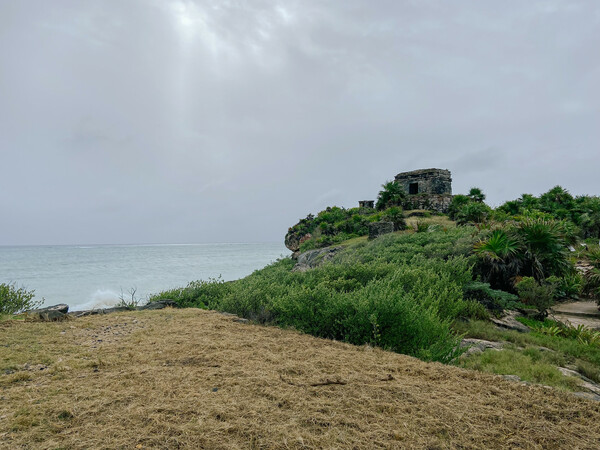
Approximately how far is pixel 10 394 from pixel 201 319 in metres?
3.27

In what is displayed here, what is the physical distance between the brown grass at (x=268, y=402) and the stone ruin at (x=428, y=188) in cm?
3100

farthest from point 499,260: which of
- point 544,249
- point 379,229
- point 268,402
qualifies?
point 268,402

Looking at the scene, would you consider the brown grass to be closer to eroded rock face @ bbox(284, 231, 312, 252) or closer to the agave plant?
the agave plant

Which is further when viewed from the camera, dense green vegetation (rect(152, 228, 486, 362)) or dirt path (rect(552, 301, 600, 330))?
→ dirt path (rect(552, 301, 600, 330))

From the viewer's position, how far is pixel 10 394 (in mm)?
2844

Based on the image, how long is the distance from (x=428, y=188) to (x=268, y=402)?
3771 cm

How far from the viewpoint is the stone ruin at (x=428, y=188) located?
32312 mm

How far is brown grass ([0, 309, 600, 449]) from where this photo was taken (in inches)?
83.5

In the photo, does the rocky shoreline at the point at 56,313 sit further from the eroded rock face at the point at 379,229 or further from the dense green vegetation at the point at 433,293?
the eroded rock face at the point at 379,229

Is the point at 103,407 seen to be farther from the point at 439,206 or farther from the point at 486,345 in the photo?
the point at 439,206

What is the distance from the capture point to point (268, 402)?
2541 mm

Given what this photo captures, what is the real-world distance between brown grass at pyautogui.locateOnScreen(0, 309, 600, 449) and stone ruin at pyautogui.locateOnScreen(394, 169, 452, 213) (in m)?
31.0

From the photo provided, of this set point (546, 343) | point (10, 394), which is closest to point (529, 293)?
point (546, 343)

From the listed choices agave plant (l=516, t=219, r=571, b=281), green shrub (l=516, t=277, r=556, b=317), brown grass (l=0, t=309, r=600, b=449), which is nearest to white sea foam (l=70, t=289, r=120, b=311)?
brown grass (l=0, t=309, r=600, b=449)
